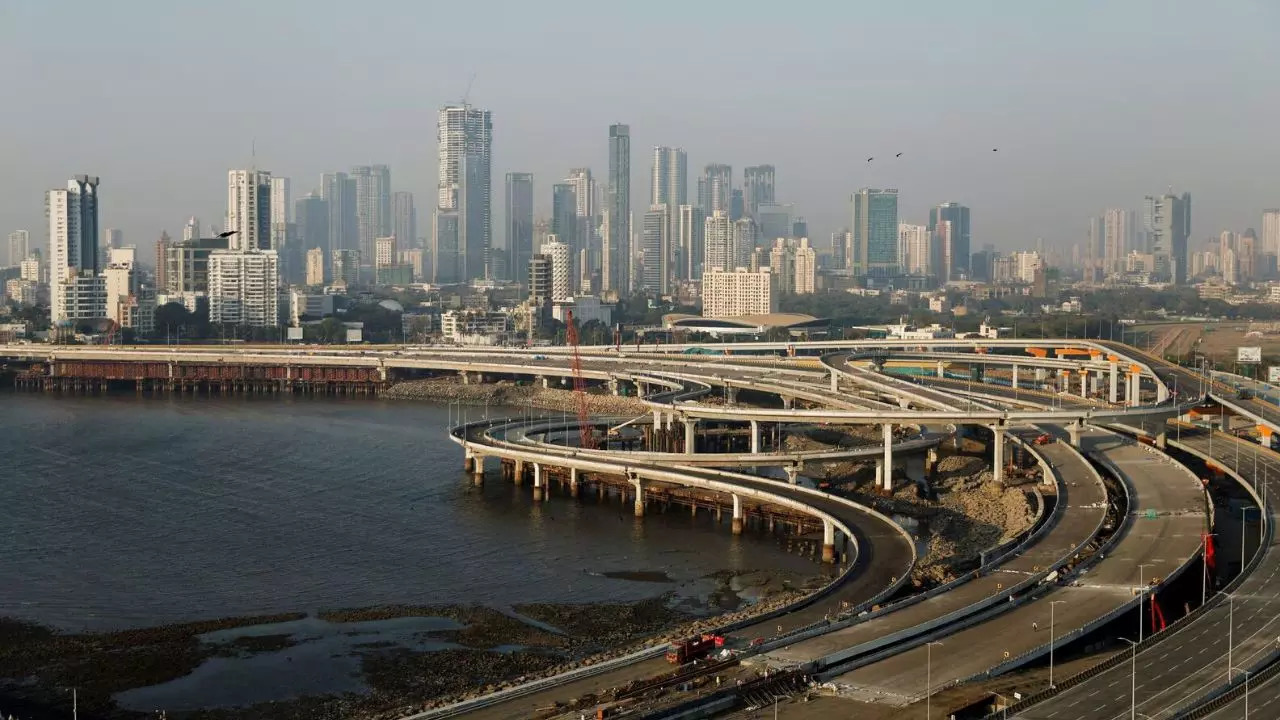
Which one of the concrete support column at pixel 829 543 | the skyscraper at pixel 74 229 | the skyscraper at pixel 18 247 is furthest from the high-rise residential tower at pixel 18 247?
the concrete support column at pixel 829 543

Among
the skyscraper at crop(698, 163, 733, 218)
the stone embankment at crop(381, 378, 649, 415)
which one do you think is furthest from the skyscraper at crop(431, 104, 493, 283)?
the stone embankment at crop(381, 378, 649, 415)

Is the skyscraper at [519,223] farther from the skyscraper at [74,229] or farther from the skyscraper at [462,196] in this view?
the skyscraper at [74,229]

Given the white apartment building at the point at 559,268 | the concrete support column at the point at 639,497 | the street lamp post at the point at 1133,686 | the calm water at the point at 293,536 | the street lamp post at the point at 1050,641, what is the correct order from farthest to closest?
the white apartment building at the point at 559,268 < the concrete support column at the point at 639,497 < the calm water at the point at 293,536 < the street lamp post at the point at 1050,641 < the street lamp post at the point at 1133,686

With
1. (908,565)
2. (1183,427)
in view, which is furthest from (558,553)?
(1183,427)

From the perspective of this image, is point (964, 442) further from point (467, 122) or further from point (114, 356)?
point (467, 122)

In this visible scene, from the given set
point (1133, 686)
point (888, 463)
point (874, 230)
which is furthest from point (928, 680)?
point (874, 230)

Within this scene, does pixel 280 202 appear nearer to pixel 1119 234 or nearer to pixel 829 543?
pixel 1119 234
